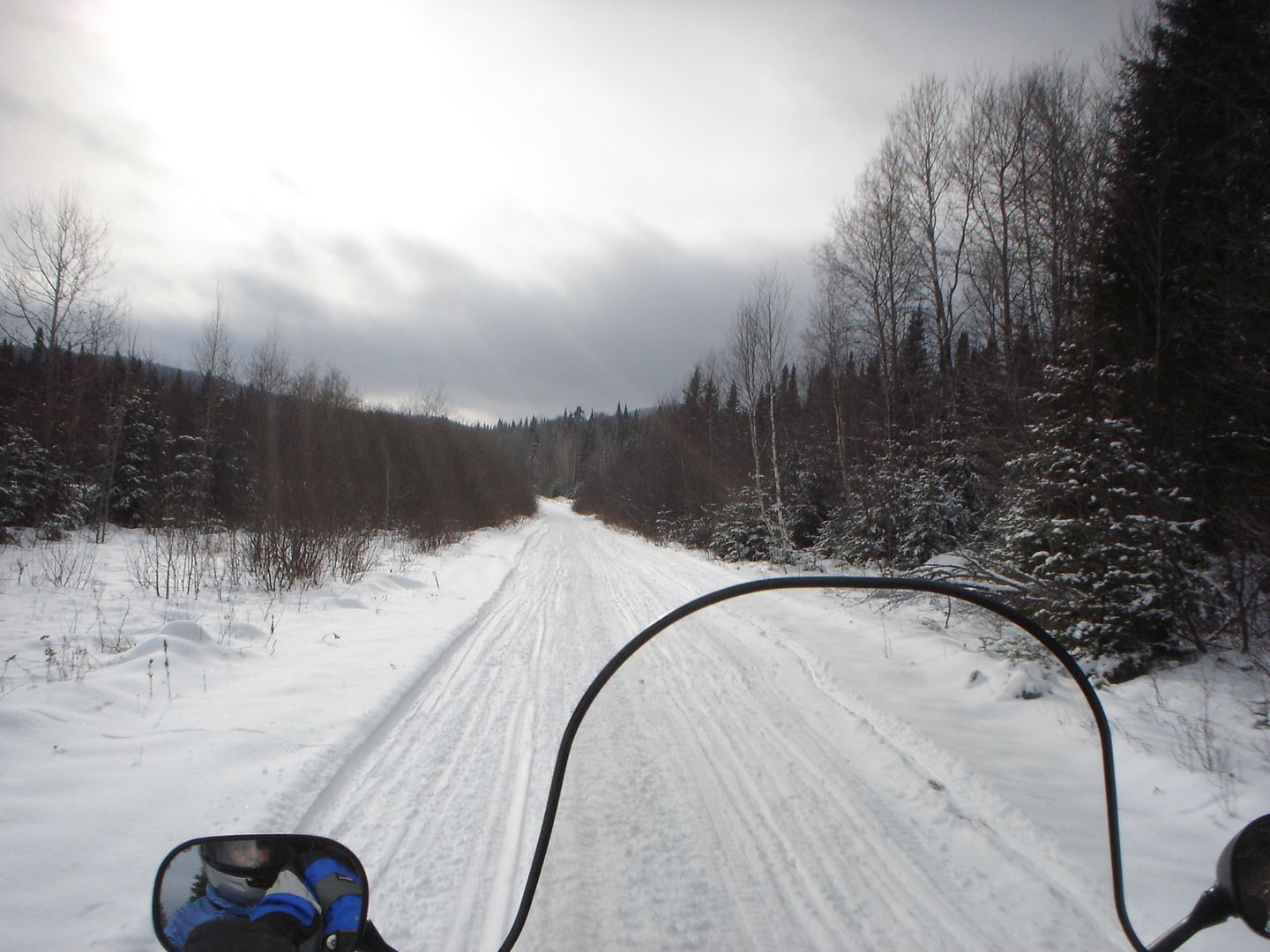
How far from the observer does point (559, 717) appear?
442 cm

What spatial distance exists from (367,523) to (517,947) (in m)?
13.6

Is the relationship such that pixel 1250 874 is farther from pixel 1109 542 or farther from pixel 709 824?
pixel 1109 542

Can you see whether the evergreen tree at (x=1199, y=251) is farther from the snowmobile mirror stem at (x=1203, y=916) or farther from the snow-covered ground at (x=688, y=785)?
the snowmobile mirror stem at (x=1203, y=916)

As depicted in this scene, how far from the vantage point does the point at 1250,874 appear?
1072 mm

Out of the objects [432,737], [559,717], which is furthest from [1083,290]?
[432,737]

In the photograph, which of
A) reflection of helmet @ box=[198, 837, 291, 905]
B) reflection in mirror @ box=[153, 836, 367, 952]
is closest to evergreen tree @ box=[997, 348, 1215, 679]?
reflection in mirror @ box=[153, 836, 367, 952]

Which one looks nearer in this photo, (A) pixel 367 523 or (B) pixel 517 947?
(B) pixel 517 947

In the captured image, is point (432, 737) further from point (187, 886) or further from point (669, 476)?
point (669, 476)

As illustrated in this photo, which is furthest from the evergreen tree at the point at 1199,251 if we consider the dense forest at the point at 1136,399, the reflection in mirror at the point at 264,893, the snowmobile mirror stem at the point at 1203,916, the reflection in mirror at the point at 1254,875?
the reflection in mirror at the point at 264,893

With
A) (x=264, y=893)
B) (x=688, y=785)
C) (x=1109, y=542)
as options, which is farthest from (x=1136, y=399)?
(x=264, y=893)

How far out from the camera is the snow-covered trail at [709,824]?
2104mm

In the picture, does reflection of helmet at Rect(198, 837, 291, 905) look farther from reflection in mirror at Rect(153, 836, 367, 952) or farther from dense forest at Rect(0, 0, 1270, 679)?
dense forest at Rect(0, 0, 1270, 679)

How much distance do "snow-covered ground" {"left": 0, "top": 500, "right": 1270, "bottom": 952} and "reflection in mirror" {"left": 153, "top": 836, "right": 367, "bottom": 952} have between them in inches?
35.6

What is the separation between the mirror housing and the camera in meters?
1.01
